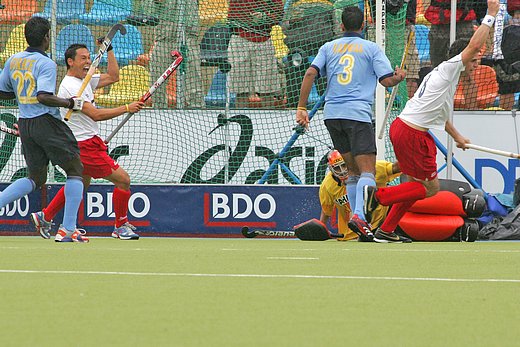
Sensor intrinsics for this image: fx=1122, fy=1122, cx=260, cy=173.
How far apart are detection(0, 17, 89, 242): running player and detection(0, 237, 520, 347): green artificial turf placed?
5.00 feet

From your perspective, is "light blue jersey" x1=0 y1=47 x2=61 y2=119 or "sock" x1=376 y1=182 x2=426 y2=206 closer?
"light blue jersey" x1=0 y1=47 x2=61 y2=119

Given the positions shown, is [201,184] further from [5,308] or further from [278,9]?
[5,308]

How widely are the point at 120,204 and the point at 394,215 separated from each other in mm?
2641

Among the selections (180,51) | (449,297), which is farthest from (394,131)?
(449,297)

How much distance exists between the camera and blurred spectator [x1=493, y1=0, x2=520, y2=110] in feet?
40.1

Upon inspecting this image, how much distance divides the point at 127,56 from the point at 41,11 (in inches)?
43.0

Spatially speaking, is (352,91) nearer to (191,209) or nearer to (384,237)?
(384,237)

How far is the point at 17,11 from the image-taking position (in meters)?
12.6

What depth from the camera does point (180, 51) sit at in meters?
12.4

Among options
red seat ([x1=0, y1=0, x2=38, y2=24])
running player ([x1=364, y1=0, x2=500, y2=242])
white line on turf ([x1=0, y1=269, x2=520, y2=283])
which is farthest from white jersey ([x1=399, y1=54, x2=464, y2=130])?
red seat ([x1=0, y1=0, x2=38, y2=24])

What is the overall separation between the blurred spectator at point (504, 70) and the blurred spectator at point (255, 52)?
247 centimetres

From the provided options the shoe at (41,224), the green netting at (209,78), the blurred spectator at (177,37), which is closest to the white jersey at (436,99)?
the green netting at (209,78)

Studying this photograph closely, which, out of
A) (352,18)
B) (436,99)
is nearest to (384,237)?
(436,99)

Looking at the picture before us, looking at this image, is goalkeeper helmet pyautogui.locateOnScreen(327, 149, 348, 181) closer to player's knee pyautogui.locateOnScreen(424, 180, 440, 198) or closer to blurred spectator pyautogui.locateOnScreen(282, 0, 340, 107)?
player's knee pyautogui.locateOnScreen(424, 180, 440, 198)
